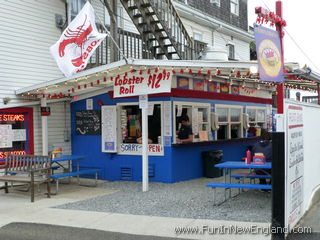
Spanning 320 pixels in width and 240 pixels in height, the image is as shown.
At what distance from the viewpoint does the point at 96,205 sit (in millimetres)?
8594

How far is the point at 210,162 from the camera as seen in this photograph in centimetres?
1225

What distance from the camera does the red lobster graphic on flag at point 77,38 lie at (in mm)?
9352

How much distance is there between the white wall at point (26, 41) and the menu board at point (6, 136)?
2.31 feet

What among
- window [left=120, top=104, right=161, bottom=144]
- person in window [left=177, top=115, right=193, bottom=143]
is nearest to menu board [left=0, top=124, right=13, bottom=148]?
window [left=120, top=104, right=161, bottom=144]

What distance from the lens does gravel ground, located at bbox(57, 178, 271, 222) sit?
7.57 metres

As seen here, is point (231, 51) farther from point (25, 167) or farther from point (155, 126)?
point (25, 167)

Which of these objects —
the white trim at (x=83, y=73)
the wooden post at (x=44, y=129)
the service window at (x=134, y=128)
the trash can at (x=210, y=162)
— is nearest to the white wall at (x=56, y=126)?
the wooden post at (x=44, y=129)

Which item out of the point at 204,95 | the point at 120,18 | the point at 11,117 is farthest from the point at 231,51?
the point at 11,117

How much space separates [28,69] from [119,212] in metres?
5.85

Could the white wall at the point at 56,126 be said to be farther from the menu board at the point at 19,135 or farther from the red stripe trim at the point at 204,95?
the red stripe trim at the point at 204,95

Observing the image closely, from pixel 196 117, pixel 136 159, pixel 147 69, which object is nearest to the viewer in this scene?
pixel 147 69

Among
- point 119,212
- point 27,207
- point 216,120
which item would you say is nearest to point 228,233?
point 119,212

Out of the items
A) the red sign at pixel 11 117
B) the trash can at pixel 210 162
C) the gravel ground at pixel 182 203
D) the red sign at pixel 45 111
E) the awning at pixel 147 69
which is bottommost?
the gravel ground at pixel 182 203

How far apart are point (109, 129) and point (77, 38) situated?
10.9 feet
